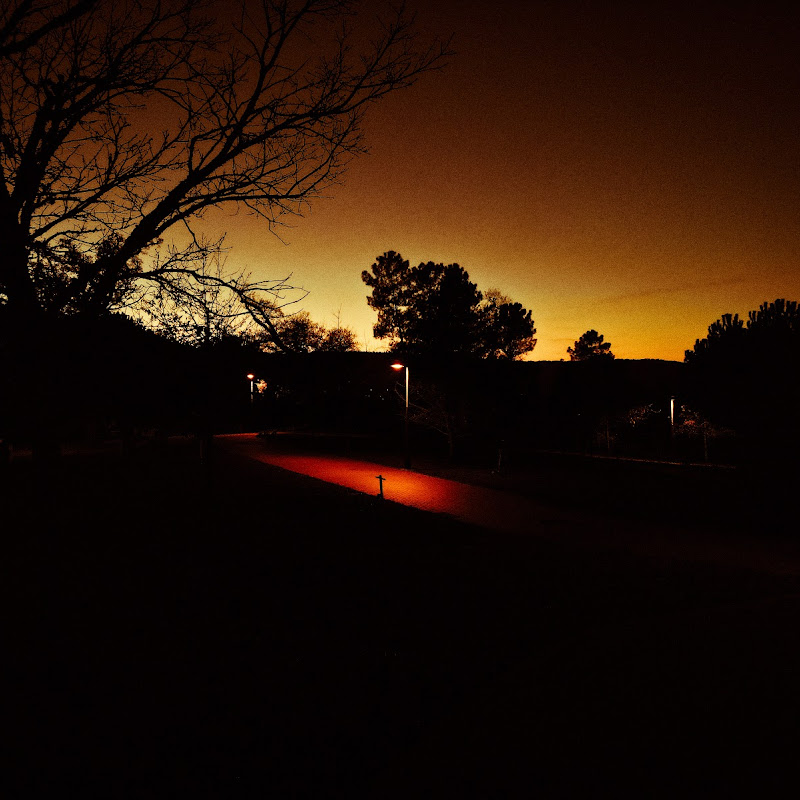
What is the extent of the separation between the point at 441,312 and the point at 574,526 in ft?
119

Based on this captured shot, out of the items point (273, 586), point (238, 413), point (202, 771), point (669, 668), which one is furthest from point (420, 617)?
point (238, 413)

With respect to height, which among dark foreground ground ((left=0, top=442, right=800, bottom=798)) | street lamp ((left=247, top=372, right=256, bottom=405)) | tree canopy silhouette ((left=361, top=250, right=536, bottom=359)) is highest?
tree canopy silhouette ((left=361, top=250, right=536, bottom=359))

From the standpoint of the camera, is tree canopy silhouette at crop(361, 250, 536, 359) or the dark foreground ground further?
tree canopy silhouette at crop(361, 250, 536, 359)

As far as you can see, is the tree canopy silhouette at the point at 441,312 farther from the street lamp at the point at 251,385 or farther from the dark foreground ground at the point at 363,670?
the dark foreground ground at the point at 363,670

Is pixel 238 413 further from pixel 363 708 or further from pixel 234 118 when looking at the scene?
pixel 363 708

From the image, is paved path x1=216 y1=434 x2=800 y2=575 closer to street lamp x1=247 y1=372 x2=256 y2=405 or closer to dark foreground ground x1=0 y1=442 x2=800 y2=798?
dark foreground ground x1=0 y1=442 x2=800 y2=798

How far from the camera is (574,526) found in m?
12.7

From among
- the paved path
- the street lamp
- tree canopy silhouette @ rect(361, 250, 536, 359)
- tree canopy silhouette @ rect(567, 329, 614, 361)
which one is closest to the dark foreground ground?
the paved path

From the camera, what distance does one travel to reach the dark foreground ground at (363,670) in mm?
3191

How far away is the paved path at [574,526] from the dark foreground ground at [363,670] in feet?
7.63

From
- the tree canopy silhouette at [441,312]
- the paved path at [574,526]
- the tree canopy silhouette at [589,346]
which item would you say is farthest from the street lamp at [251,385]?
the tree canopy silhouette at [589,346]

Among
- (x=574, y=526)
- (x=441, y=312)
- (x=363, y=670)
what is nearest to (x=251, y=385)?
(x=363, y=670)

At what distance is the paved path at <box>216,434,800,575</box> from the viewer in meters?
10.4

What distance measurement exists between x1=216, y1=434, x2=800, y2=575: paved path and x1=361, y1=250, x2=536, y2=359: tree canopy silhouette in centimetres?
2703
